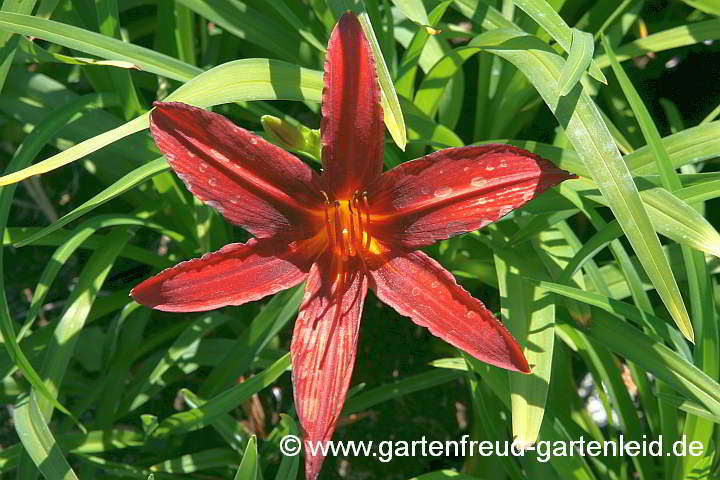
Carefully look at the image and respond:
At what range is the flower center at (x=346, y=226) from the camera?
0.97m

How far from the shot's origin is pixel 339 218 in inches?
38.4

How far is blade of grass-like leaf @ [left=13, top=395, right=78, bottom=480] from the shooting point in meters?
1.09

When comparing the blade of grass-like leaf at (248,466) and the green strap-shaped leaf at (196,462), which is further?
the green strap-shaped leaf at (196,462)

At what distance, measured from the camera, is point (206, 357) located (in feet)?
4.60

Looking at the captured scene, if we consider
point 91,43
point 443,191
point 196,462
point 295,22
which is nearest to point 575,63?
point 443,191

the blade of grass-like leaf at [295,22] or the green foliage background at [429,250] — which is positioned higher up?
the blade of grass-like leaf at [295,22]

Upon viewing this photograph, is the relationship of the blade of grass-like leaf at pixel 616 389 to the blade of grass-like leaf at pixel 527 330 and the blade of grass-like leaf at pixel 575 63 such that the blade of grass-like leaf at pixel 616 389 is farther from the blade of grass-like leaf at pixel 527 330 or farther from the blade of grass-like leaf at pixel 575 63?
the blade of grass-like leaf at pixel 575 63

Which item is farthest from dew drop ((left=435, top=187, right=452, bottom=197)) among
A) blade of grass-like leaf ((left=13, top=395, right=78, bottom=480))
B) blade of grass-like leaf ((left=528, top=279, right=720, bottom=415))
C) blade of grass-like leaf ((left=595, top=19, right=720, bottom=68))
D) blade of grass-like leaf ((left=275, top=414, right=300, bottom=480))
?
blade of grass-like leaf ((left=13, top=395, right=78, bottom=480))

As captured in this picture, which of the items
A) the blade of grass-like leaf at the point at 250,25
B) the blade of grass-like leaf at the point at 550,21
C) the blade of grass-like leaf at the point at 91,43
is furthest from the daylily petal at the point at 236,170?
the blade of grass-like leaf at the point at 250,25

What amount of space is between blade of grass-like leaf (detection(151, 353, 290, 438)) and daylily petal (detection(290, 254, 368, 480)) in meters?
0.20

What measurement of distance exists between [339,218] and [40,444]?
564 millimetres

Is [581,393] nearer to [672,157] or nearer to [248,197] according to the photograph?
[672,157]

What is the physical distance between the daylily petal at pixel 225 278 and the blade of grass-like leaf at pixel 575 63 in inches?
15.1

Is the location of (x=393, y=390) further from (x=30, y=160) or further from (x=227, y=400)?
(x=30, y=160)
